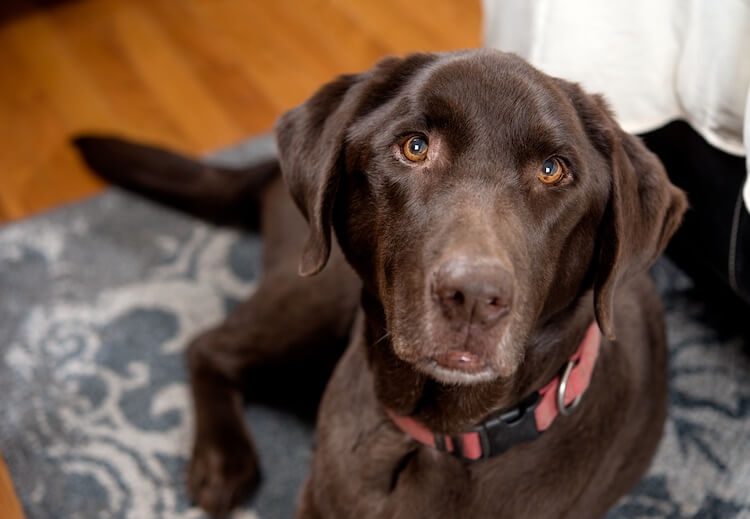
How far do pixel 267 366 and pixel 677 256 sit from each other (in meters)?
1.09

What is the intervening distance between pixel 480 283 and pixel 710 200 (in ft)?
2.84

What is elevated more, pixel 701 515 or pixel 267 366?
pixel 267 366

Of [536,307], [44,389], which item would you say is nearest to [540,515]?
[536,307]

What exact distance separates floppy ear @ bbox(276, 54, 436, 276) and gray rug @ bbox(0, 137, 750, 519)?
0.86 meters

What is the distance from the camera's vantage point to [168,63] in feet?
11.5

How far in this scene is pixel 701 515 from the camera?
1.97 metres

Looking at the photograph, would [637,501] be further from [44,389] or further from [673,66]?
[44,389]

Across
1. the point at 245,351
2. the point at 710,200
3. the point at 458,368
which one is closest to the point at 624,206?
the point at 458,368

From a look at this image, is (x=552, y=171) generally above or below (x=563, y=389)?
above

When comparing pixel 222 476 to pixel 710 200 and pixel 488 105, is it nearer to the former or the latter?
pixel 488 105

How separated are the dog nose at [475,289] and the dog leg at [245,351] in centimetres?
88

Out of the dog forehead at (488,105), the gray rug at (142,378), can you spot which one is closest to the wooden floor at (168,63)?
the gray rug at (142,378)

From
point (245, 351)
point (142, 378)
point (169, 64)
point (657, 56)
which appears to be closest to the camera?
point (657, 56)

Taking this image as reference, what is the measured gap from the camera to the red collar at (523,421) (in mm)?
1532
